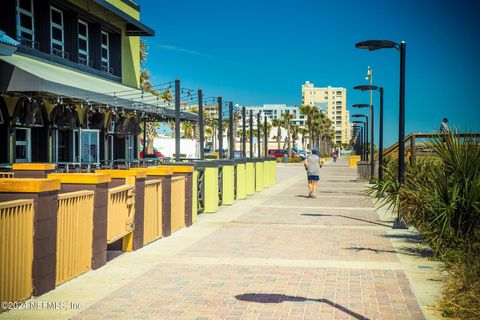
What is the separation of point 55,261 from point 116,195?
2.23 metres

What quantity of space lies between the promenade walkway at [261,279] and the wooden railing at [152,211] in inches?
8.6

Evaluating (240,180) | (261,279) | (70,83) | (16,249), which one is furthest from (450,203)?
(240,180)

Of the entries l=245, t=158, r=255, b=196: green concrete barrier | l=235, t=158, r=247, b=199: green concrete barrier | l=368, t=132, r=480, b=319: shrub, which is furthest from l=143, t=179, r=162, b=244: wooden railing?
l=245, t=158, r=255, b=196: green concrete barrier

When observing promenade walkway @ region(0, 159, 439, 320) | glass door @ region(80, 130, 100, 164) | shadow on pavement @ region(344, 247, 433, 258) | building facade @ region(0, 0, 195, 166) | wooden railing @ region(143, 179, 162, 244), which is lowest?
shadow on pavement @ region(344, 247, 433, 258)

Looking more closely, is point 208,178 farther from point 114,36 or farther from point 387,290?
point 114,36

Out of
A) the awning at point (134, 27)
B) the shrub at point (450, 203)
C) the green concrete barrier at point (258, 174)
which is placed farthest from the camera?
the awning at point (134, 27)

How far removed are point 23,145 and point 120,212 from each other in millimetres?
12516

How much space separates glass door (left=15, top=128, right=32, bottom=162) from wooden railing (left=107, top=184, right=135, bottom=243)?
11.7 m

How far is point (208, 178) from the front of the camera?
1616 centimetres

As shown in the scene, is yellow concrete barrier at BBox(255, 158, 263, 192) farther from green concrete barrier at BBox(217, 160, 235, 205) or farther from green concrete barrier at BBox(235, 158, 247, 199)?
green concrete barrier at BBox(217, 160, 235, 205)

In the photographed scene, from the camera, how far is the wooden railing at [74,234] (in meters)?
7.21

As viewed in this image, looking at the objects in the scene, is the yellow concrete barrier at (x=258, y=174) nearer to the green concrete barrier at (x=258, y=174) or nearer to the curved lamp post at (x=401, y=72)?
the green concrete barrier at (x=258, y=174)

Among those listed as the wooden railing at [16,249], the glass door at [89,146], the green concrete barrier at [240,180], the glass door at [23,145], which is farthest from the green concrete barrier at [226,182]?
the wooden railing at [16,249]

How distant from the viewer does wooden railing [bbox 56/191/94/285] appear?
23.7 feet
